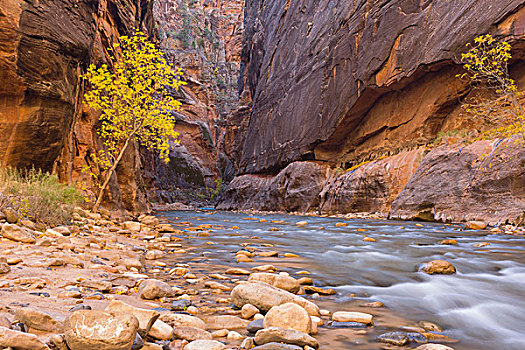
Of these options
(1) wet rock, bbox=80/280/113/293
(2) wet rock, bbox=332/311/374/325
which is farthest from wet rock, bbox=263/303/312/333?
(1) wet rock, bbox=80/280/113/293

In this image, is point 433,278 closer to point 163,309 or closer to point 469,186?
point 163,309

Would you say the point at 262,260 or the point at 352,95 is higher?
the point at 352,95

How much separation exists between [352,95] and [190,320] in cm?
2106

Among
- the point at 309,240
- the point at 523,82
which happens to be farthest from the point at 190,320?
the point at 523,82

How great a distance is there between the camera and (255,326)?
2613 mm

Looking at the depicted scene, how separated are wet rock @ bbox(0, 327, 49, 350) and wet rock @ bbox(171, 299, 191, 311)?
1.53 meters

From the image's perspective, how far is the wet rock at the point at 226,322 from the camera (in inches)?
105

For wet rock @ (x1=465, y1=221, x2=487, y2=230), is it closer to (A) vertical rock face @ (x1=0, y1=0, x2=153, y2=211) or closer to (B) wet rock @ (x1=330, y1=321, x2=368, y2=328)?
(B) wet rock @ (x1=330, y1=321, x2=368, y2=328)

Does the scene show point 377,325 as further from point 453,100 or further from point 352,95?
point 352,95

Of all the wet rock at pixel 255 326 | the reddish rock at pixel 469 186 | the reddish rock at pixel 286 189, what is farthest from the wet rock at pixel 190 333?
the reddish rock at pixel 286 189

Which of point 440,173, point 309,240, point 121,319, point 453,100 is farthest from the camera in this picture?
point 453,100

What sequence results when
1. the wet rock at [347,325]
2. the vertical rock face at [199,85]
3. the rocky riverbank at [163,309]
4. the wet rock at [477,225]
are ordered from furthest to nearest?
1. the vertical rock face at [199,85]
2. the wet rock at [477,225]
3. the wet rock at [347,325]
4. the rocky riverbank at [163,309]

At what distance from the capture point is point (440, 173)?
12.4 m

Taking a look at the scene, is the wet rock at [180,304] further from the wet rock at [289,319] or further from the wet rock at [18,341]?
the wet rock at [18,341]
